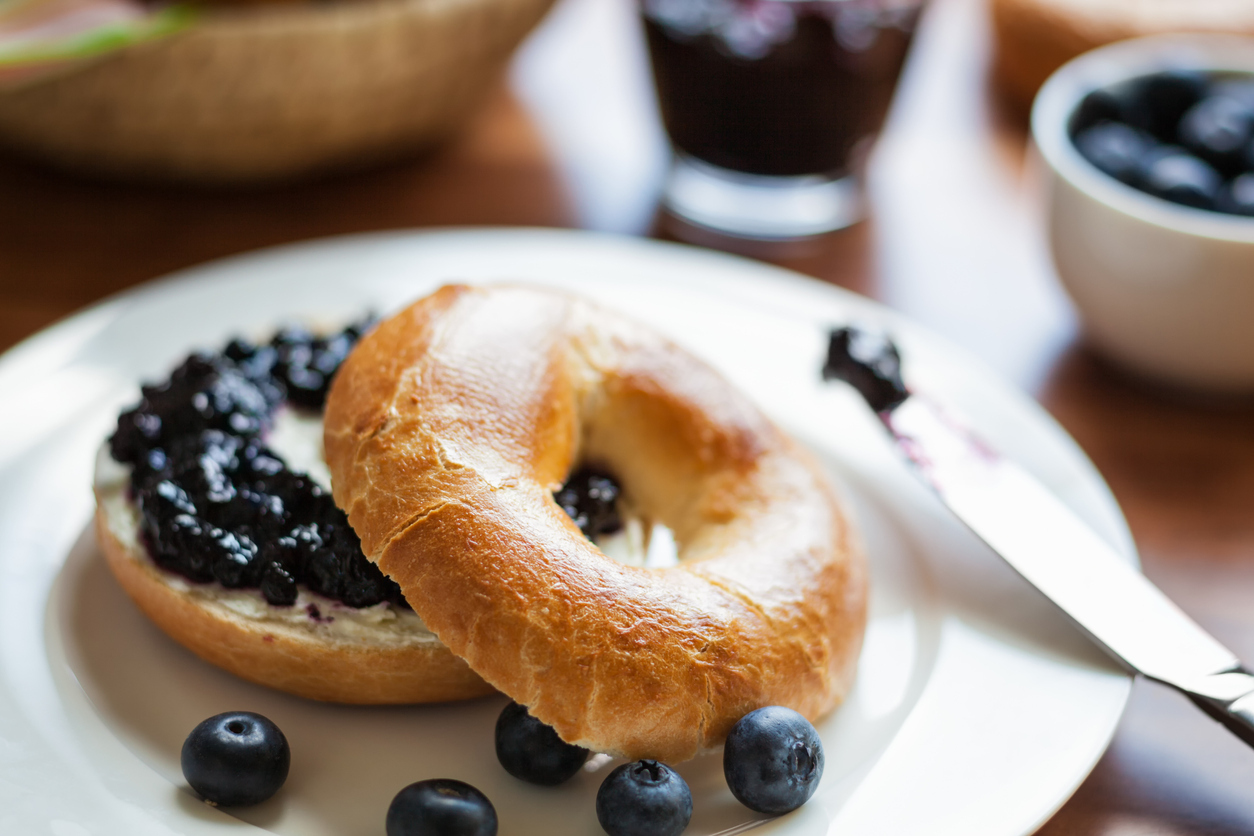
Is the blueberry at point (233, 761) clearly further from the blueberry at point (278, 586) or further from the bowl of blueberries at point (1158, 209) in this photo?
the bowl of blueberries at point (1158, 209)

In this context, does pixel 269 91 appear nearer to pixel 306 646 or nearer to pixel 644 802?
pixel 306 646

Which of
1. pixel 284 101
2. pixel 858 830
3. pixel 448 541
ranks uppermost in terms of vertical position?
pixel 284 101

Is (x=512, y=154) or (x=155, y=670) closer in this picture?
(x=155, y=670)

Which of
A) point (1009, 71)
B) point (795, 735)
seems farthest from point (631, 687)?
point (1009, 71)

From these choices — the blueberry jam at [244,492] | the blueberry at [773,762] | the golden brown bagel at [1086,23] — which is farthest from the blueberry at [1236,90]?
the blueberry at [773,762]

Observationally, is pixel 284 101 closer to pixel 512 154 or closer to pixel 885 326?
pixel 512 154

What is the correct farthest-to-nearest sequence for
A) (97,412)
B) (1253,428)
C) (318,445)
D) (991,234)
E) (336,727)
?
(991,234) → (1253,428) → (97,412) → (318,445) → (336,727)

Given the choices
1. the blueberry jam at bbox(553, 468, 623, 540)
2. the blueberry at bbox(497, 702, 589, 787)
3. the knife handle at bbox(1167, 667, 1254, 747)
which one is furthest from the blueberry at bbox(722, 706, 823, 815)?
the knife handle at bbox(1167, 667, 1254, 747)
